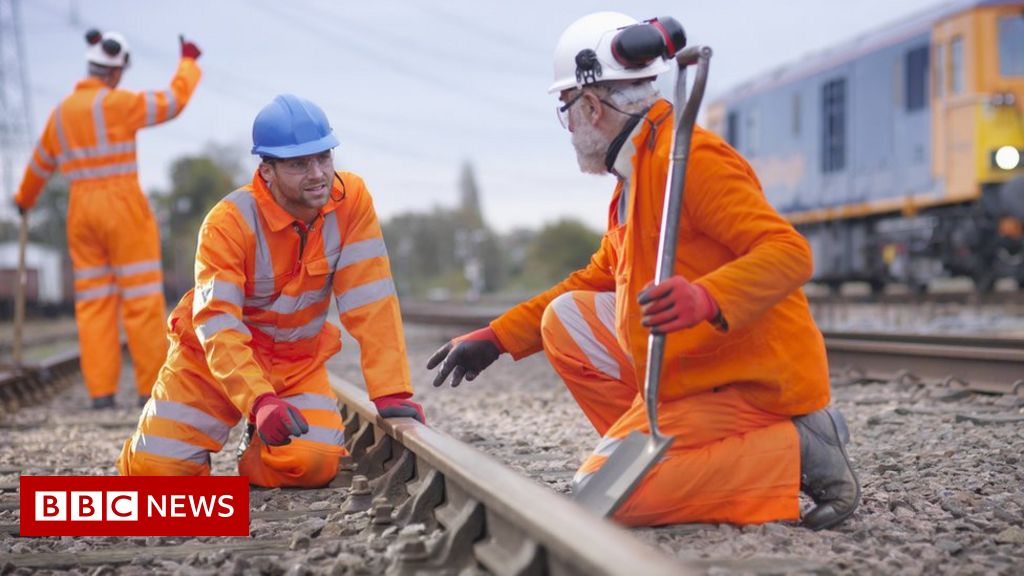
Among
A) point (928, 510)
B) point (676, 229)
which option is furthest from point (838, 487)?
point (676, 229)

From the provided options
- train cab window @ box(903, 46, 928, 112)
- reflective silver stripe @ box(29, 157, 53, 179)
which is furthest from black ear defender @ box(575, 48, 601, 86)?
train cab window @ box(903, 46, 928, 112)

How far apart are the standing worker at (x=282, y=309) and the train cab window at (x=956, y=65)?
38.1ft

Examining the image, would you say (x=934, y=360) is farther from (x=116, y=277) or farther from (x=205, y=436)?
(x=116, y=277)

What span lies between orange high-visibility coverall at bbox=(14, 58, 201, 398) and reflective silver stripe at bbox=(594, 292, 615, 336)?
3.83 metres

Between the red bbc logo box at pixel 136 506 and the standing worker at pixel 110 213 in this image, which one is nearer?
the red bbc logo box at pixel 136 506

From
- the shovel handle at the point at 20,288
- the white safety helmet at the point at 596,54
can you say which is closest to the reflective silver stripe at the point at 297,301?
the white safety helmet at the point at 596,54

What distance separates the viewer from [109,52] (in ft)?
23.6

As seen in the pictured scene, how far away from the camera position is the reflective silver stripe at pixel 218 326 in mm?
3838

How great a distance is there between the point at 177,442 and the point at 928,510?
2.37 metres

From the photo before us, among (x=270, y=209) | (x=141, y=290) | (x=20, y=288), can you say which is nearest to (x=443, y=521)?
(x=270, y=209)

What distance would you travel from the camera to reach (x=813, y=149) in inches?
716

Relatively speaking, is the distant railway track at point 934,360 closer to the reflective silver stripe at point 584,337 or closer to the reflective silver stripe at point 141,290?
the reflective silver stripe at point 584,337

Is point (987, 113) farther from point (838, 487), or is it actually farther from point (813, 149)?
point (838, 487)

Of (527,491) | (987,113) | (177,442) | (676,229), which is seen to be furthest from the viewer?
(987,113)
